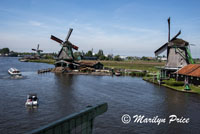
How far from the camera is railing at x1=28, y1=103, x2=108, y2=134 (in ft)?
14.7

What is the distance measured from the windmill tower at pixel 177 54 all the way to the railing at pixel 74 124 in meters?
53.1

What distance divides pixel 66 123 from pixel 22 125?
16.9 metres

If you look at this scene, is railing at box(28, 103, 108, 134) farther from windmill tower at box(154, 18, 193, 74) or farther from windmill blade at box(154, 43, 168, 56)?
windmill blade at box(154, 43, 168, 56)

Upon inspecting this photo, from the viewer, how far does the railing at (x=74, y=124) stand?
4469 mm

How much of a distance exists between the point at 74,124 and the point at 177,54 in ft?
182

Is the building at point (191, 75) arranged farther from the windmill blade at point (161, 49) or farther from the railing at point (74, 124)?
the railing at point (74, 124)

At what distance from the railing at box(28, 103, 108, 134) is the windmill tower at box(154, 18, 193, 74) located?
5306 cm

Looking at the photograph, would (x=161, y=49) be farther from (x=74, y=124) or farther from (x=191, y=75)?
(x=74, y=124)

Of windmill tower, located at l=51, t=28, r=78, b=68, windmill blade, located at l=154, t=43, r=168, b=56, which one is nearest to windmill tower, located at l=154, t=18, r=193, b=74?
windmill blade, located at l=154, t=43, r=168, b=56

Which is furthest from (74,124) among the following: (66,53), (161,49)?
(66,53)

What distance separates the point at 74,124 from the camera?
5.09m

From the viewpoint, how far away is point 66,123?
4.86m

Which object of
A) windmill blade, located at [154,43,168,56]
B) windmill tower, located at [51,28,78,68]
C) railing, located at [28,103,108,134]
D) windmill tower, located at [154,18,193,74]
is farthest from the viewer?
windmill tower, located at [51,28,78,68]

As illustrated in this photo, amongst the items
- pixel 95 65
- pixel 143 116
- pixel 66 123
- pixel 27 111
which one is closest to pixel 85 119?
pixel 66 123
